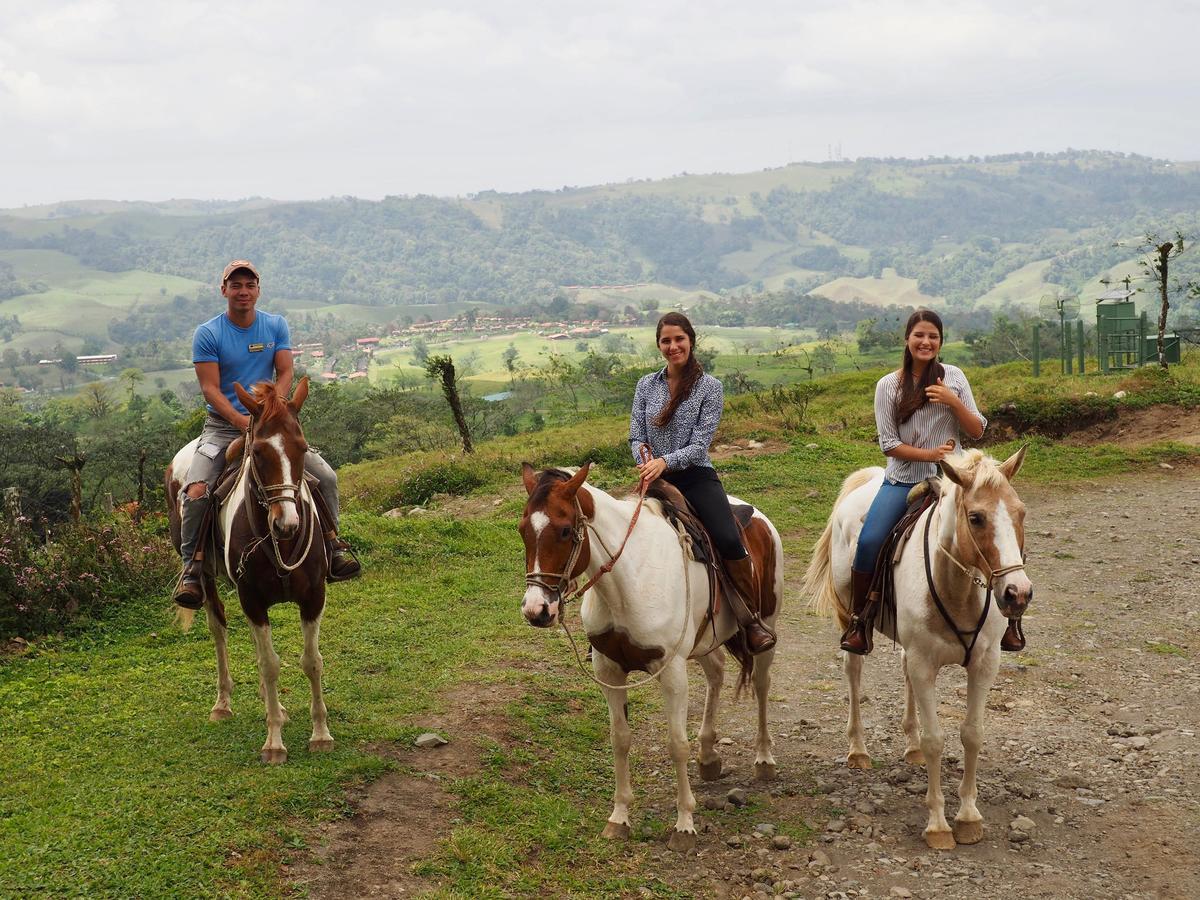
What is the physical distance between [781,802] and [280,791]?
292 centimetres

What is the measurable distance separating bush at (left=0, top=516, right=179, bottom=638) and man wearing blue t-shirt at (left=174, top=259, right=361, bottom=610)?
2753 mm

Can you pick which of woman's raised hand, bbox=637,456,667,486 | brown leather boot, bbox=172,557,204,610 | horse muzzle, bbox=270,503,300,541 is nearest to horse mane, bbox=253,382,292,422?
horse muzzle, bbox=270,503,300,541

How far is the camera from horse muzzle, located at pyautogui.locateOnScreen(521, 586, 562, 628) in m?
4.68

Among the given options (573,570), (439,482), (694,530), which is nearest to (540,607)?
(573,570)

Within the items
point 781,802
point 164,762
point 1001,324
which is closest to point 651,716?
point 781,802

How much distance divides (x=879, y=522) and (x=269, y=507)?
3.59 metres

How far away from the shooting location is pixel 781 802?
613 centimetres

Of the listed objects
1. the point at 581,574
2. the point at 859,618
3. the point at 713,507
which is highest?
the point at 713,507

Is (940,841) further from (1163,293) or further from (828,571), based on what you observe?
(1163,293)

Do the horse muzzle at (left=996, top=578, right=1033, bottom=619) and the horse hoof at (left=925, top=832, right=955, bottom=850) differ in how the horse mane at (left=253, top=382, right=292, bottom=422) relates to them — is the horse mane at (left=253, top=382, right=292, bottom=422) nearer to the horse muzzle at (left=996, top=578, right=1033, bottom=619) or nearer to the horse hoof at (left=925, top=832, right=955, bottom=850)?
the horse muzzle at (left=996, top=578, right=1033, bottom=619)

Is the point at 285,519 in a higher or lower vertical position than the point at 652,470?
lower

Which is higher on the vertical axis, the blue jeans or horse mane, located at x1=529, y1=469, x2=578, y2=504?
horse mane, located at x1=529, y1=469, x2=578, y2=504

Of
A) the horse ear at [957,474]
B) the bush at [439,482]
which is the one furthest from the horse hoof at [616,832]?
the bush at [439,482]

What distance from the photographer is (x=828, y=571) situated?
714 centimetres
